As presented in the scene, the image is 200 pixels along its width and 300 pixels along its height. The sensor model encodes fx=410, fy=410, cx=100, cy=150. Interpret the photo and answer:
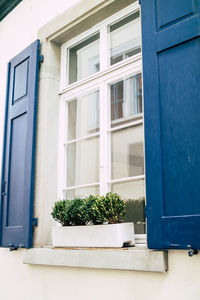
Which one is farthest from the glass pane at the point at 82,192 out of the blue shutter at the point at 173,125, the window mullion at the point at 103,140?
the blue shutter at the point at 173,125

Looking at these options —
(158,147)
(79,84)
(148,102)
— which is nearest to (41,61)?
(79,84)

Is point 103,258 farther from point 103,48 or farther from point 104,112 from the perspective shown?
point 103,48

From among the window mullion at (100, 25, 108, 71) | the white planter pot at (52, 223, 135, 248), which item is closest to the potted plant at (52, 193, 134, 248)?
the white planter pot at (52, 223, 135, 248)

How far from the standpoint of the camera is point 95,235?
2.86m

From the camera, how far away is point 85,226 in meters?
2.95

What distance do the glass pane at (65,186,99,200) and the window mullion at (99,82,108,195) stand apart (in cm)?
15

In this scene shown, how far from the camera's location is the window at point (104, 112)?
3146 mm

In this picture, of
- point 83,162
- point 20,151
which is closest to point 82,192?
point 83,162

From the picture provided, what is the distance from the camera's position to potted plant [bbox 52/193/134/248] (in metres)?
2.75

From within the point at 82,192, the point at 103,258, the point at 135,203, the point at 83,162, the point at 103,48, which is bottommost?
the point at 103,258

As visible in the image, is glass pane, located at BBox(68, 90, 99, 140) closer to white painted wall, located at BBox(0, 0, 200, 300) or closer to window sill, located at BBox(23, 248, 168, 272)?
white painted wall, located at BBox(0, 0, 200, 300)

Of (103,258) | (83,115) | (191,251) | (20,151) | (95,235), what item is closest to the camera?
(191,251)

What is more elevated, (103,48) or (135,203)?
(103,48)

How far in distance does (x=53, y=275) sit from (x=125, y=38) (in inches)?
79.2
